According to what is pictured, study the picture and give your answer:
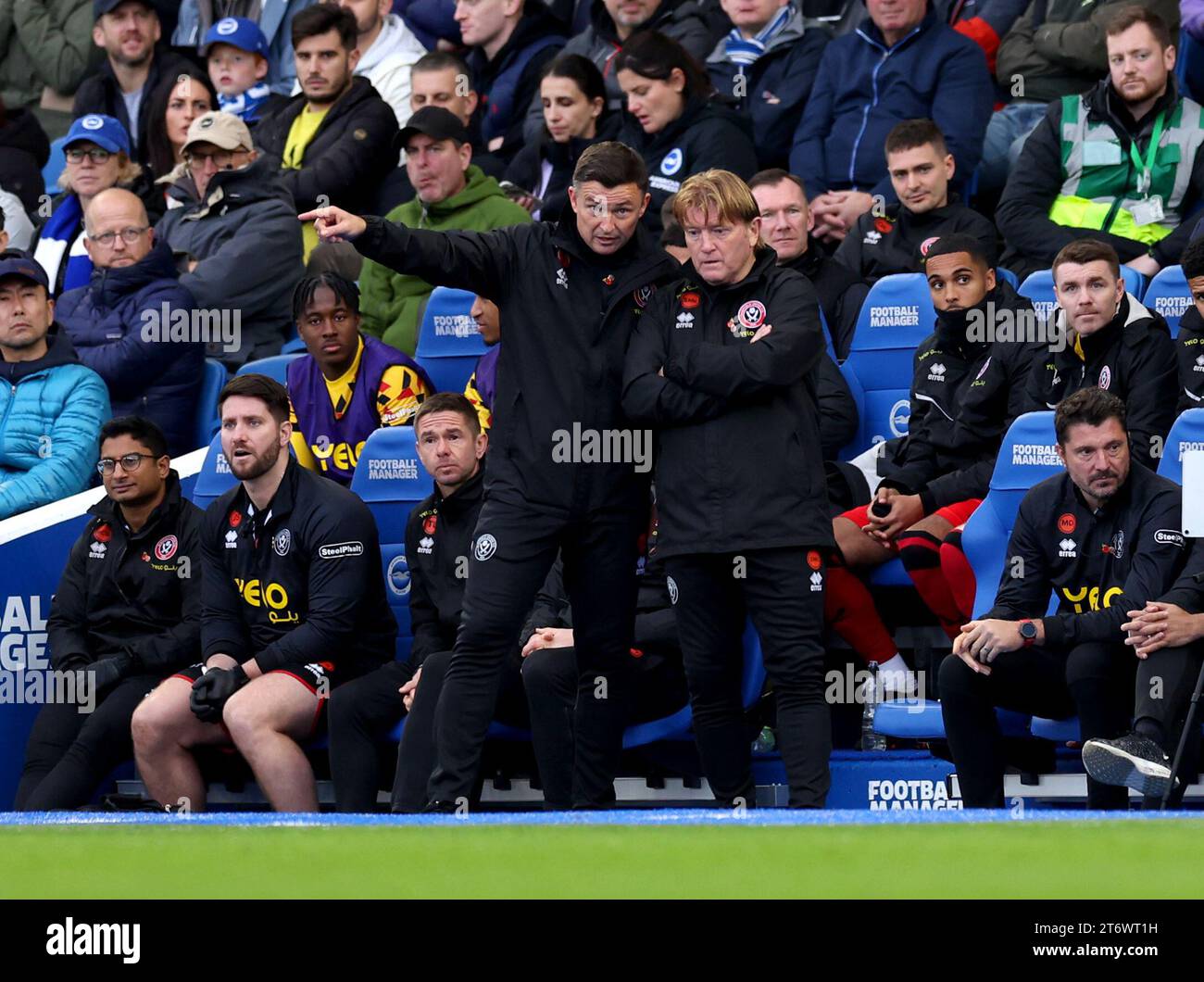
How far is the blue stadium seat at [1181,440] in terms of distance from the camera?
5.73 m

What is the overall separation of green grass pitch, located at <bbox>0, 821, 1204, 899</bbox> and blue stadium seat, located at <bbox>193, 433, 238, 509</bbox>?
4074 millimetres

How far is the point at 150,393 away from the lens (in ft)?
25.7

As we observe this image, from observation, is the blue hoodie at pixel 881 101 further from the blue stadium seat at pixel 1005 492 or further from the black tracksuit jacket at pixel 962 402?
the blue stadium seat at pixel 1005 492

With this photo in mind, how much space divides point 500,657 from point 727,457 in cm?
82

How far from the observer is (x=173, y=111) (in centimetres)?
955

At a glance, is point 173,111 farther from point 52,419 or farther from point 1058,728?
point 1058,728

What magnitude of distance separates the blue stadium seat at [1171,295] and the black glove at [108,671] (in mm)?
3731

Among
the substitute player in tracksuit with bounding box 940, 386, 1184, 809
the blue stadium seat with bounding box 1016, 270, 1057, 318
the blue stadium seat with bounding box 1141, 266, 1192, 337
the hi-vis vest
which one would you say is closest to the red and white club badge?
the substitute player in tracksuit with bounding box 940, 386, 1184, 809

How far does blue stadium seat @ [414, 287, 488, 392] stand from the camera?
24.9ft

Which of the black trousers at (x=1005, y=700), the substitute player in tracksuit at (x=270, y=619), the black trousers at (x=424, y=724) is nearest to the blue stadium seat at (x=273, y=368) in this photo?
the substitute player in tracksuit at (x=270, y=619)

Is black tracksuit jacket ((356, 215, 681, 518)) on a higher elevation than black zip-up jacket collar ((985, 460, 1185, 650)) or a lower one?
higher

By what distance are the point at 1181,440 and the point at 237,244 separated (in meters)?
4.03

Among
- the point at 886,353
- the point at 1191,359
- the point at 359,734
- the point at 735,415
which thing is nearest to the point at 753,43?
the point at 886,353

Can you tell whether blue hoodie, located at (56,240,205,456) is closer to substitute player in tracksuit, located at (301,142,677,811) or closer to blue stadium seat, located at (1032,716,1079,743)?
substitute player in tracksuit, located at (301,142,677,811)
